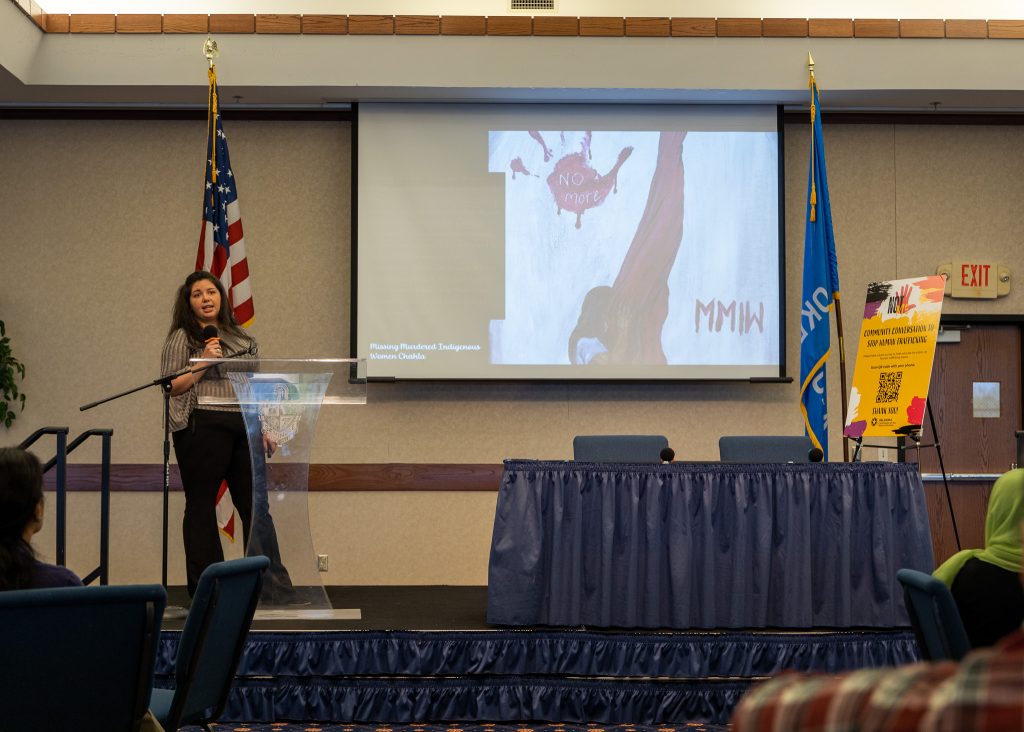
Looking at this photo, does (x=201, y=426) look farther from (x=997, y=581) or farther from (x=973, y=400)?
(x=973, y=400)

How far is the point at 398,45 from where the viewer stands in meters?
6.49

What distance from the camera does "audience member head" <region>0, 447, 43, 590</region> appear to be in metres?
2.46

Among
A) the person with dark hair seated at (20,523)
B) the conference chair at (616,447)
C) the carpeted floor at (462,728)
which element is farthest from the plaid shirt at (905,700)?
the conference chair at (616,447)

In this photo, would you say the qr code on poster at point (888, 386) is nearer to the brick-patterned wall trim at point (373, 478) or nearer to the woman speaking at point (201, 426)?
the brick-patterned wall trim at point (373, 478)

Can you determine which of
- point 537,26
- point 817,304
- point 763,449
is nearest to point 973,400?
point 817,304

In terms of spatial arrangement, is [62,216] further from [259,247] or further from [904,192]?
[904,192]

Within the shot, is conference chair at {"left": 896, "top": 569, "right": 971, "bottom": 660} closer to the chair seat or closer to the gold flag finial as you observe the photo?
the chair seat

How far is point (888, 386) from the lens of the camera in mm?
5523

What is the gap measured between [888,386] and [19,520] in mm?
4206

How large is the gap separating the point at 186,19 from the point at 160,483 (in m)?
2.76

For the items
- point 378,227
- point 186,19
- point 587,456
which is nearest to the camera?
point 587,456

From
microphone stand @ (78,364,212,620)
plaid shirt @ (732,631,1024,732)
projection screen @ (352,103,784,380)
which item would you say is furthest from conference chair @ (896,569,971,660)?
projection screen @ (352,103,784,380)

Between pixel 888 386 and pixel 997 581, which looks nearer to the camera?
pixel 997 581

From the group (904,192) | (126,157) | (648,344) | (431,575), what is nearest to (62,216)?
(126,157)
